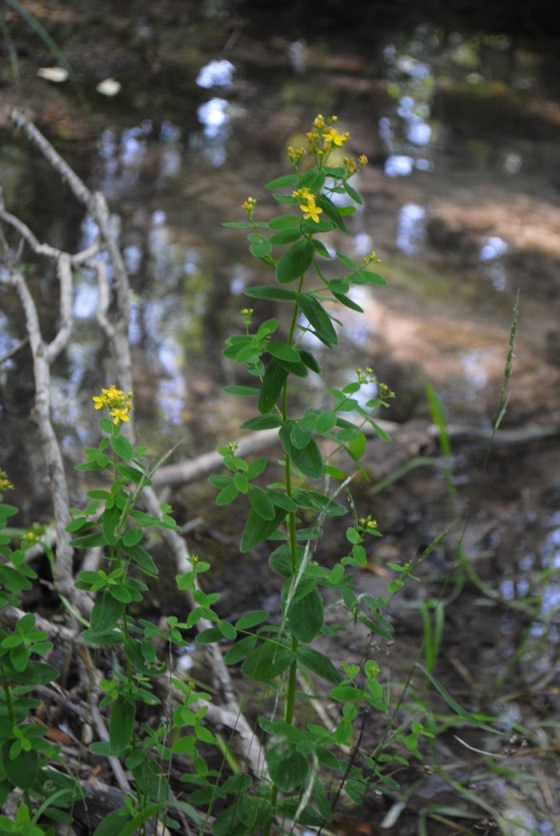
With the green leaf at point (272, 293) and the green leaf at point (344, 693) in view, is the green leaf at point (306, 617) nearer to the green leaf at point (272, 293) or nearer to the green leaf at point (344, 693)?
the green leaf at point (344, 693)

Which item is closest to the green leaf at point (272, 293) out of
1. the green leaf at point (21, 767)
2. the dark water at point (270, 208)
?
the green leaf at point (21, 767)

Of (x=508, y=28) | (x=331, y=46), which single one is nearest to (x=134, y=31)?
(x=331, y=46)

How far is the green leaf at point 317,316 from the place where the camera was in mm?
1386

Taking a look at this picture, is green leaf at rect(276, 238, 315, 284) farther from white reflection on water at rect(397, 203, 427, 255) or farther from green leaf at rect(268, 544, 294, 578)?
white reflection on water at rect(397, 203, 427, 255)

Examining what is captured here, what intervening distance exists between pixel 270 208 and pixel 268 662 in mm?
3315

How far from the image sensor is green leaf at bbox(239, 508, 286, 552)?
1387mm

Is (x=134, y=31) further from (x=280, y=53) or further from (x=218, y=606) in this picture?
(x=218, y=606)

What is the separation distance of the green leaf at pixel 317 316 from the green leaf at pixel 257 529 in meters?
0.28

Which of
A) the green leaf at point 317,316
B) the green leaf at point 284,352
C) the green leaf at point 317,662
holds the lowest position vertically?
the green leaf at point 317,662

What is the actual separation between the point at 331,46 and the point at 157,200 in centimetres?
331

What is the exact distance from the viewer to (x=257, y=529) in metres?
1.40

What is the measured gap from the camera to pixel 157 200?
4.31 meters

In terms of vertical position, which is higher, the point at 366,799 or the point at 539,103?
the point at 366,799

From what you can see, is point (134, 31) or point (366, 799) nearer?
point (366, 799)
